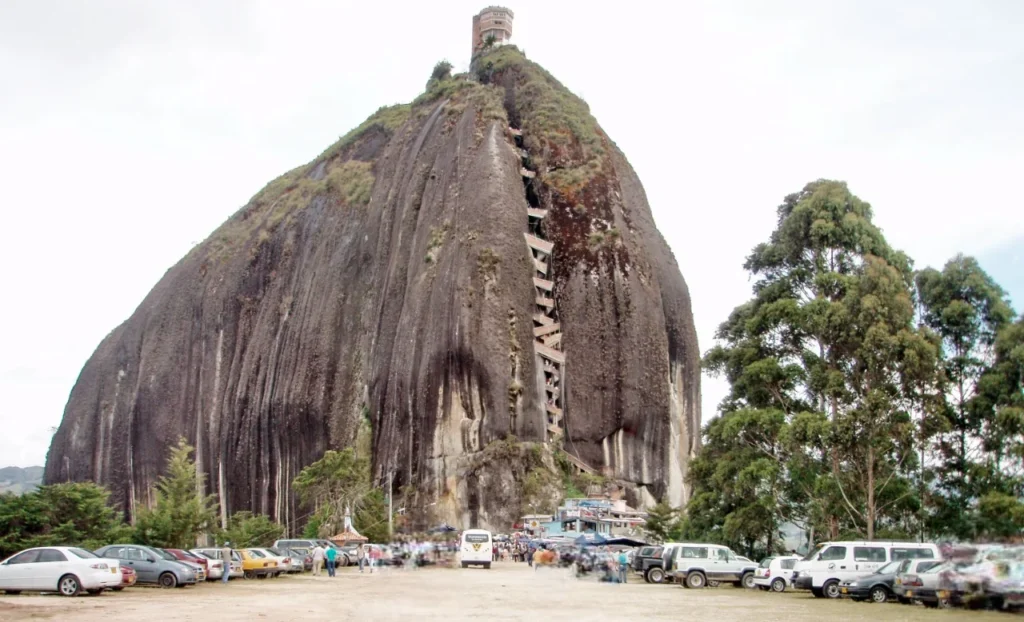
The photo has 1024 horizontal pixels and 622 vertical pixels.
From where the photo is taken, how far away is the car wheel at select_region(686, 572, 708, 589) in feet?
113

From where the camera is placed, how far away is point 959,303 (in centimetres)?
3644

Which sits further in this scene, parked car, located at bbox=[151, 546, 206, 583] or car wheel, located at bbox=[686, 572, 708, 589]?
car wheel, located at bbox=[686, 572, 708, 589]

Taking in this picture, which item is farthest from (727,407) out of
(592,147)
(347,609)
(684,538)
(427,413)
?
(592,147)

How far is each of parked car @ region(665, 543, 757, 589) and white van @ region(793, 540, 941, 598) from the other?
4.19m

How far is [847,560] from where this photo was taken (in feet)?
97.6

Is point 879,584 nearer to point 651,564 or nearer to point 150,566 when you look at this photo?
point 651,564

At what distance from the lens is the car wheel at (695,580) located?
113 feet

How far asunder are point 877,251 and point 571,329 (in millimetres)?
36358

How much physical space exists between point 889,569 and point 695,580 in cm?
763

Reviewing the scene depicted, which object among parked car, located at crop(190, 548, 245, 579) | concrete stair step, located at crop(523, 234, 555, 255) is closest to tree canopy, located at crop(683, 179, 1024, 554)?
parked car, located at crop(190, 548, 245, 579)

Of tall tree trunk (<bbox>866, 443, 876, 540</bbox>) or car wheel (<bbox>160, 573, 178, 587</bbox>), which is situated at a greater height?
tall tree trunk (<bbox>866, 443, 876, 540</bbox>)

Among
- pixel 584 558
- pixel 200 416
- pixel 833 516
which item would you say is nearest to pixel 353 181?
pixel 200 416

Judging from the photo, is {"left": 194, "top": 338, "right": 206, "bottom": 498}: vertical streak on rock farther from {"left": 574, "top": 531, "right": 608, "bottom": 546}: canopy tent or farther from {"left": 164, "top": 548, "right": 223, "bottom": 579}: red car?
{"left": 164, "top": 548, "right": 223, "bottom": 579}: red car

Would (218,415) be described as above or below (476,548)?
above
